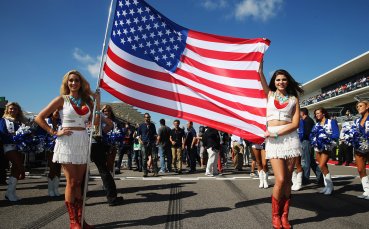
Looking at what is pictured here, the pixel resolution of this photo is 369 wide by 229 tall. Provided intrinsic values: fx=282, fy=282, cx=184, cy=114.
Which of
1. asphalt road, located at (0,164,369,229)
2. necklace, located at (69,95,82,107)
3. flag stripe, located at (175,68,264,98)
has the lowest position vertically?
asphalt road, located at (0,164,369,229)

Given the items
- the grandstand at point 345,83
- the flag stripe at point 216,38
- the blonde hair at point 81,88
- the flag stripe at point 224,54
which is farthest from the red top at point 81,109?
the grandstand at point 345,83

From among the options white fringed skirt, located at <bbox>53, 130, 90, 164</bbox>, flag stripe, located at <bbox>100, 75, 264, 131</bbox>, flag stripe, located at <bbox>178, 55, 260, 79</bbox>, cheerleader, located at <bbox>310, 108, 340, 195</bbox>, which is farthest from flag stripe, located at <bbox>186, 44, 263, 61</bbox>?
cheerleader, located at <bbox>310, 108, 340, 195</bbox>

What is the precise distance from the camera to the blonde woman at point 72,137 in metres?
3.54

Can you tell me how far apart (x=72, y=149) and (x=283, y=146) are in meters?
2.74

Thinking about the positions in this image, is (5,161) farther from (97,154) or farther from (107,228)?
(107,228)

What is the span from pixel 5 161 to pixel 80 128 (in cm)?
559

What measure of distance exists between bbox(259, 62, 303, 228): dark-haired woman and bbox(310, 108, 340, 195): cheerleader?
2550 millimetres

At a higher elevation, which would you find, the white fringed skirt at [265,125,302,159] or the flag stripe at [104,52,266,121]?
the flag stripe at [104,52,266,121]

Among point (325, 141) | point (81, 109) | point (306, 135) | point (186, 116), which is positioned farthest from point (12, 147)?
point (306, 135)

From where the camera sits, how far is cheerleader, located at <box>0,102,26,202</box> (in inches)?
214

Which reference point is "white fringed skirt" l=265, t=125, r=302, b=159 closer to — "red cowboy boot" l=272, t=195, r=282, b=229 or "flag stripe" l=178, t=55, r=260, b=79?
"red cowboy boot" l=272, t=195, r=282, b=229

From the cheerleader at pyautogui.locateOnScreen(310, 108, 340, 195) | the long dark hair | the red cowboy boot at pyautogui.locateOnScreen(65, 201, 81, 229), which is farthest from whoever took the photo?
the cheerleader at pyautogui.locateOnScreen(310, 108, 340, 195)

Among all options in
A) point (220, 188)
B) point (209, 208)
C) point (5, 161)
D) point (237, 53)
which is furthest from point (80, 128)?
point (5, 161)

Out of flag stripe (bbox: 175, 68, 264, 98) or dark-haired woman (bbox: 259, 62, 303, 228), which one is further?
flag stripe (bbox: 175, 68, 264, 98)
